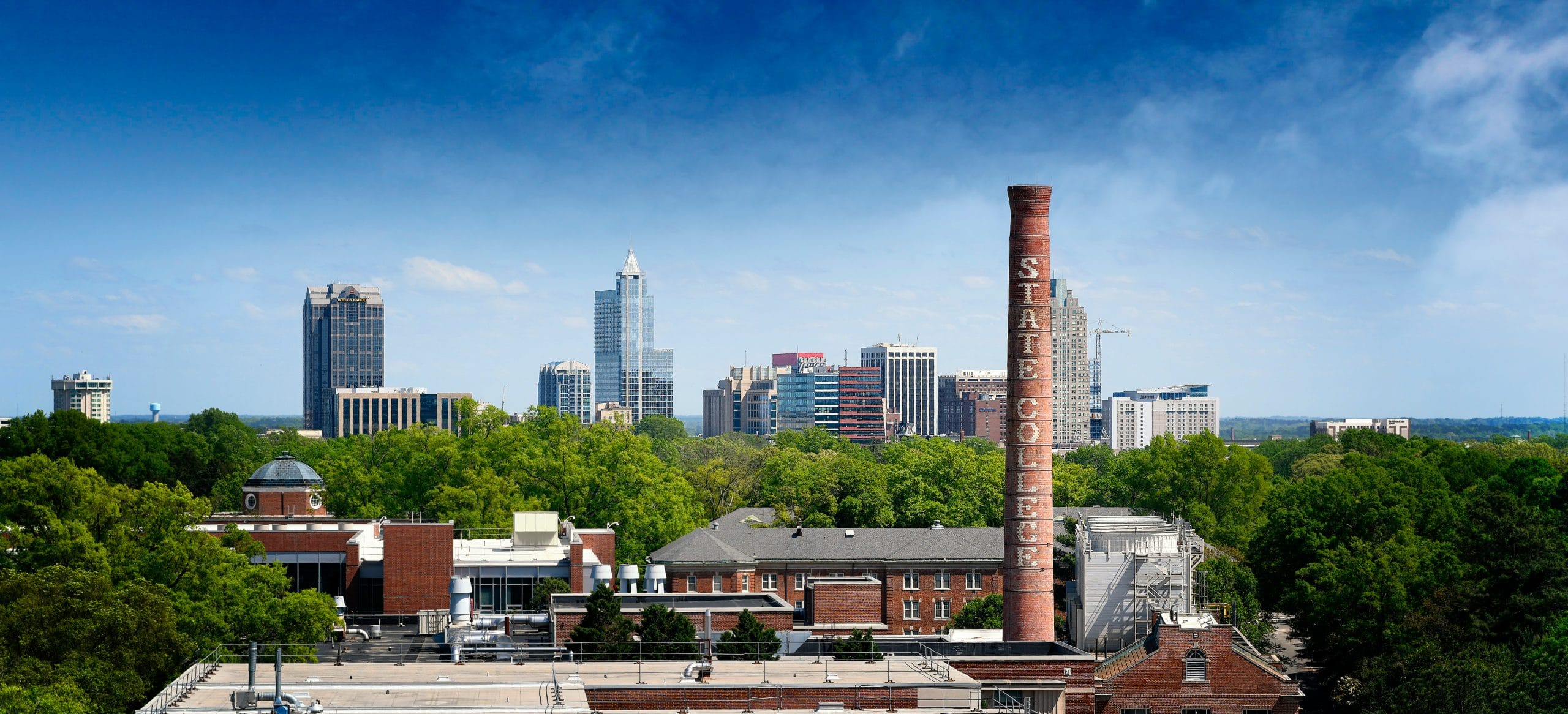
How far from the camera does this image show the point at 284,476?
9544 cm

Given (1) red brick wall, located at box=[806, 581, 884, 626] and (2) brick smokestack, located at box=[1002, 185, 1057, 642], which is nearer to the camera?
(1) red brick wall, located at box=[806, 581, 884, 626]

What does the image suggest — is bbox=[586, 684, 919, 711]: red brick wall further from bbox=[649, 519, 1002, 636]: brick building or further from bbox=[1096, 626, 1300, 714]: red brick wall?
bbox=[649, 519, 1002, 636]: brick building

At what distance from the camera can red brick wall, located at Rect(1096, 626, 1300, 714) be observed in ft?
191

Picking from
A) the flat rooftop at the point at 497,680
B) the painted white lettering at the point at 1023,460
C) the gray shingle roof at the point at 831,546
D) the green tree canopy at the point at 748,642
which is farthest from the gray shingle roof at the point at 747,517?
the flat rooftop at the point at 497,680

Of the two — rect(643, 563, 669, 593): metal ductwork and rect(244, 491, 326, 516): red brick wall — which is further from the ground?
rect(244, 491, 326, 516): red brick wall

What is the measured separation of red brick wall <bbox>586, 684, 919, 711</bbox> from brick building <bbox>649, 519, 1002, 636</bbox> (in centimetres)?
4898

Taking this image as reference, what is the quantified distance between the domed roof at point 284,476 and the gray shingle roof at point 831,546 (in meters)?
22.3

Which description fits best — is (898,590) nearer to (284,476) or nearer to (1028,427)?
(1028,427)

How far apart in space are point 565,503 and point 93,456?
34.1m

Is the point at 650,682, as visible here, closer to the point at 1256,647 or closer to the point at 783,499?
the point at 1256,647

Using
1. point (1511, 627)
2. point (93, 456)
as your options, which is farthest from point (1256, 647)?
point (93, 456)

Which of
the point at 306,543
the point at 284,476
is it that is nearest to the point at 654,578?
the point at 306,543

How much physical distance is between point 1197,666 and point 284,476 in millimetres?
58909

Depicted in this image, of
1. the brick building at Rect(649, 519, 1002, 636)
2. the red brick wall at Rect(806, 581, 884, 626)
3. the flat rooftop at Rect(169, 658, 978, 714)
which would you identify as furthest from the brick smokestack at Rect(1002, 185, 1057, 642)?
the flat rooftop at Rect(169, 658, 978, 714)
